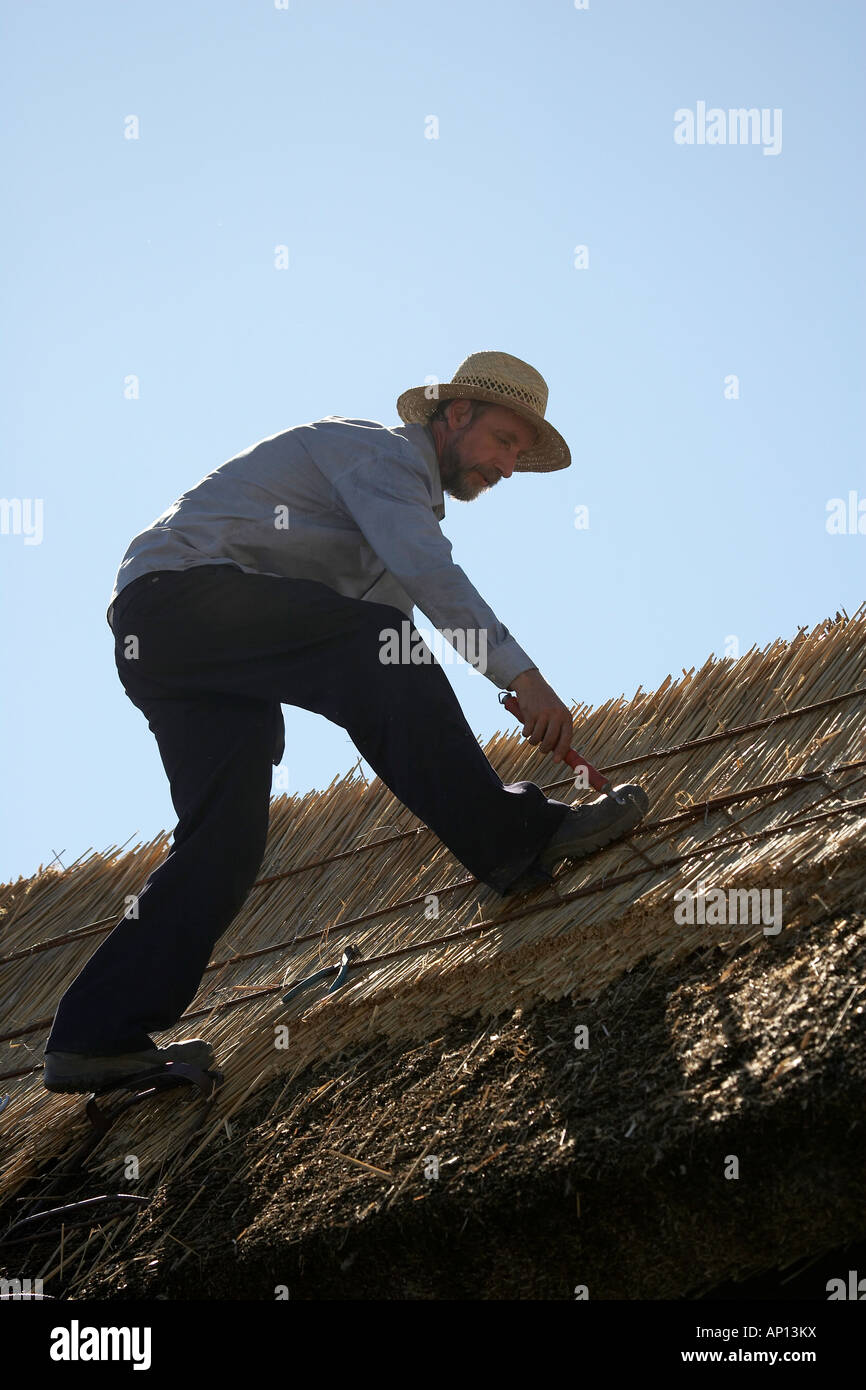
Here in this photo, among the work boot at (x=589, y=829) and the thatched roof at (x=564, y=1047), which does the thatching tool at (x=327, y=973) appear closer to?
the thatched roof at (x=564, y=1047)

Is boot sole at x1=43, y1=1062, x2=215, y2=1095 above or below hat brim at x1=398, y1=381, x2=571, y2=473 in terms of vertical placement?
below

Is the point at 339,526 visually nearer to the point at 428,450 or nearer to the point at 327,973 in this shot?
the point at 428,450

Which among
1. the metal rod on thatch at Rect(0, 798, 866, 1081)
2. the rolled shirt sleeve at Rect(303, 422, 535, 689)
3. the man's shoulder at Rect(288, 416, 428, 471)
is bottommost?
the metal rod on thatch at Rect(0, 798, 866, 1081)

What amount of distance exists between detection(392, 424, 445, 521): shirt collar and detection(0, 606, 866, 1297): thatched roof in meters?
0.65

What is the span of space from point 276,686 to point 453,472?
1.83 ft

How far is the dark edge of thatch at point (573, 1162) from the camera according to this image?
176 centimetres

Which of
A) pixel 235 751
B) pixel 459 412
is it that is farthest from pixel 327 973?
pixel 459 412

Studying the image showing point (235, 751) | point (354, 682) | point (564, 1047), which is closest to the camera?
point (564, 1047)

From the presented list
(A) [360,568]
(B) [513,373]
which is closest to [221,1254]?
(A) [360,568]

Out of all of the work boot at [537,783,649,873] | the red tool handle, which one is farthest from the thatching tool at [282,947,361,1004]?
the red tool handle

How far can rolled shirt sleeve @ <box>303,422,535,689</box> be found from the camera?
2.32 m

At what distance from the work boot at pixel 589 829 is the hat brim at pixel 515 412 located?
30.7 inches

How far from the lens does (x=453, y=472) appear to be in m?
2.67

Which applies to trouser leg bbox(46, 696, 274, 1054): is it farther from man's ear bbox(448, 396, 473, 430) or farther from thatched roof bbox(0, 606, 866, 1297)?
man's ear bbox(448, 396, 473, 430)
